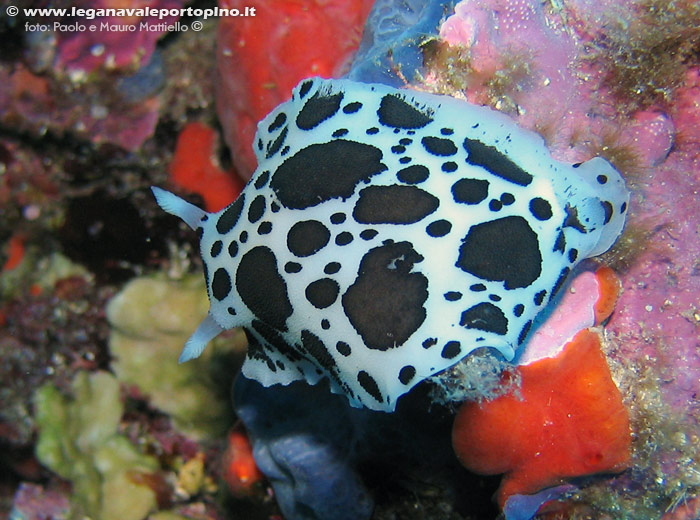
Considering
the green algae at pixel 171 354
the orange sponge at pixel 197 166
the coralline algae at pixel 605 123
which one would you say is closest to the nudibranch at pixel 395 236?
the coralline algae at pixel 605 123

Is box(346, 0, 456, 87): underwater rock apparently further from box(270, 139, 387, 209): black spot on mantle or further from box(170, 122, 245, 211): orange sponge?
box(170, 122, 245, 211): orange sponge

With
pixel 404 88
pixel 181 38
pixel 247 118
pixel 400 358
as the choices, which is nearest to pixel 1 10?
pixel 181 38

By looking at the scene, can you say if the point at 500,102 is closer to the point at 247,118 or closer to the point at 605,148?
the point at 605,148

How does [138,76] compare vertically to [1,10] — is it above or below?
below

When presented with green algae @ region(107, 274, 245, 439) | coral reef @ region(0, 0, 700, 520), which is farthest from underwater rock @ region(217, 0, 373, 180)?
green algae @ region(107, 274, 245, 439)

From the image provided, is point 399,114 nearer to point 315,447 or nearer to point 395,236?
point 395,236

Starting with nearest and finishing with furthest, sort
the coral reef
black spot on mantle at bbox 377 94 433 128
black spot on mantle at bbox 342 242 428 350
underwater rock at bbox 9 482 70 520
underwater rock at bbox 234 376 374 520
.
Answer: black spot on mantle at bbox 342 242 428 350, black spot on mantle at bbox 377 94 433 128, the coral reef, underwater rock at bbox 234 376 374 520, underwater rock at bbox 9 482 70 520

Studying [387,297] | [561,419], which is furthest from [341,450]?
[387,297]
